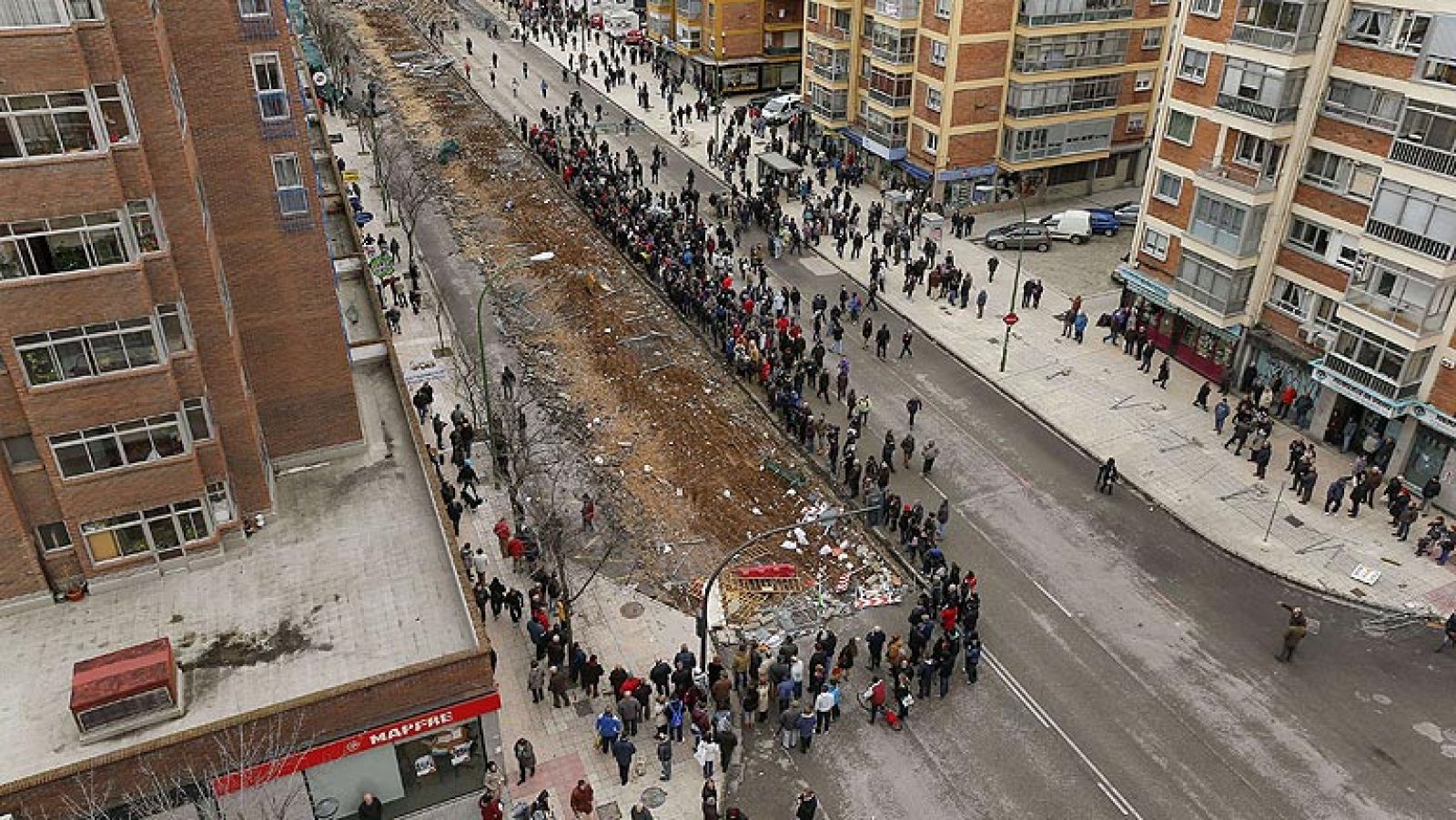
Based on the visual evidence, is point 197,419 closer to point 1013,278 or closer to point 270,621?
point 270,621

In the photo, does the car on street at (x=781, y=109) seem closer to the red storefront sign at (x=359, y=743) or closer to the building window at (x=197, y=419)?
the building window at (x=197, y=419)

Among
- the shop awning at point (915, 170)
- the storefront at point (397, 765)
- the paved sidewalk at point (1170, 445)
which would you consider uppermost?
the shop awning at point (915, 170)

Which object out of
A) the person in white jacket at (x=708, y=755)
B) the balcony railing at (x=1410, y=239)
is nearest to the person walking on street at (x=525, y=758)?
the person in white jacket at (x=708, y=755)

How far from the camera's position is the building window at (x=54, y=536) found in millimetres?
22100

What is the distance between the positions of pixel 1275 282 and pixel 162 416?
3496cm

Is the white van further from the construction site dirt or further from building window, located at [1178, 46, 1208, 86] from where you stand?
the construction site dirt

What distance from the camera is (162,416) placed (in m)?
22.1

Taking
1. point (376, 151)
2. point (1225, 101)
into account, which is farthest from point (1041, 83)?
point (376, 151)

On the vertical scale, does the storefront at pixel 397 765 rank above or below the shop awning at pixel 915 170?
below

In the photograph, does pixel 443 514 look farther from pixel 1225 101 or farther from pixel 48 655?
pixel 1225 101

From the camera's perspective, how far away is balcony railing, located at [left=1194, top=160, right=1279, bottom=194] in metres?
35.2

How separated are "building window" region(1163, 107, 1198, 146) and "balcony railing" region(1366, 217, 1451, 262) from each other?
320 inches

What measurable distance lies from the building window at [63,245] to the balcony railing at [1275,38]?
33468 millimetres

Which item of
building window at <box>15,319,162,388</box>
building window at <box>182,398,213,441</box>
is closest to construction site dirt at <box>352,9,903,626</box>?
building window at <box>182,398,213,441</box>
